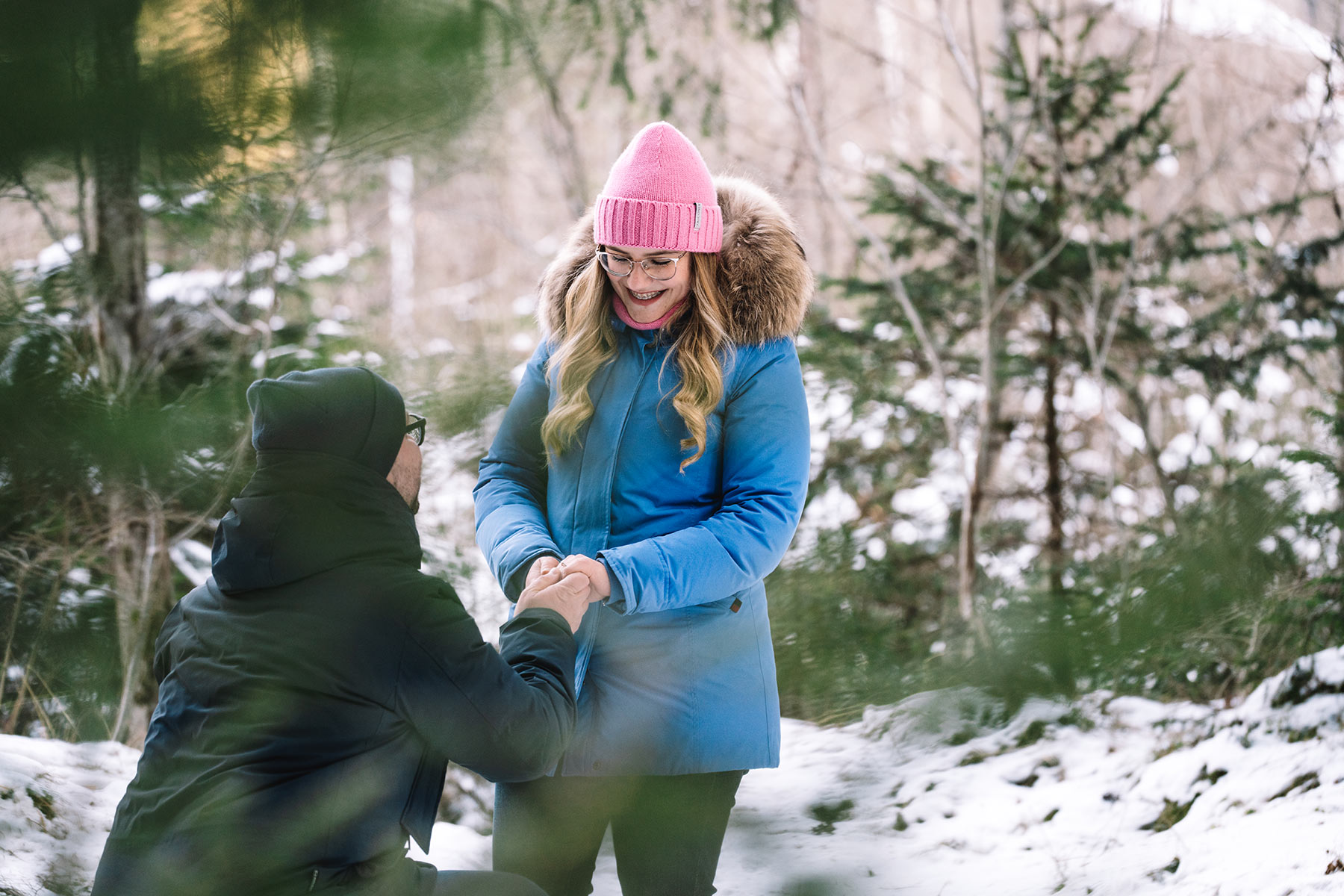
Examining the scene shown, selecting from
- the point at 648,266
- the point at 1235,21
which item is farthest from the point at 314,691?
the point at 1235,21

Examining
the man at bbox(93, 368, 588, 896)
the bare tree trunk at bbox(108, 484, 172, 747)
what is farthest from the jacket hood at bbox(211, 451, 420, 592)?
the bare tree trunk at bbox(108, 484, 172, 747)

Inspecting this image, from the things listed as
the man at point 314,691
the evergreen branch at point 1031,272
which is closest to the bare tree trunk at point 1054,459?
the evergreen branch at point 1031,272

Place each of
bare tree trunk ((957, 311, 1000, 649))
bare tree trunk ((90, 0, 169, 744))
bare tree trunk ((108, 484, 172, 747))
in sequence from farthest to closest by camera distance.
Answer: bare tree trunk ((957, 311, 1000, 649))
bare tree trunk ((108, 484, 172, 747))
bare tree trunk ((90, 0, 169, 744))

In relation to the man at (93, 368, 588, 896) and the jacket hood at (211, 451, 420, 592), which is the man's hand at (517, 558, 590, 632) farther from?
the jacket hood at (211, 451, 420, 592)

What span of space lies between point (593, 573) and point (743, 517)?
30 cm

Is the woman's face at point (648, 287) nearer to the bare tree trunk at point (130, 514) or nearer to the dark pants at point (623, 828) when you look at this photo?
the dark pants at point (623, 828)

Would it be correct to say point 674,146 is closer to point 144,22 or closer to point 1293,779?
point 144,22

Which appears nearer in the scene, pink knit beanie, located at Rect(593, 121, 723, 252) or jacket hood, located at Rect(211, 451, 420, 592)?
jacket hood, located at Rect(211, 451, 420, 592)

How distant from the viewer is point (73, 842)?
1.87 metres

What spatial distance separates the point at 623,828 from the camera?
1843mm

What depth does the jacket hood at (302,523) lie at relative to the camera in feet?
4.66

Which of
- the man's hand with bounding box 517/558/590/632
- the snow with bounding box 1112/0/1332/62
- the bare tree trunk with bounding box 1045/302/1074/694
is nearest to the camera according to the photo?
the man's hand with bounding box 517/558/590/632

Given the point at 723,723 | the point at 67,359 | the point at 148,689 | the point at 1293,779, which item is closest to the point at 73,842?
the point at 67,359

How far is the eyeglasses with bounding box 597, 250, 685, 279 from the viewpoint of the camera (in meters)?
1.87
